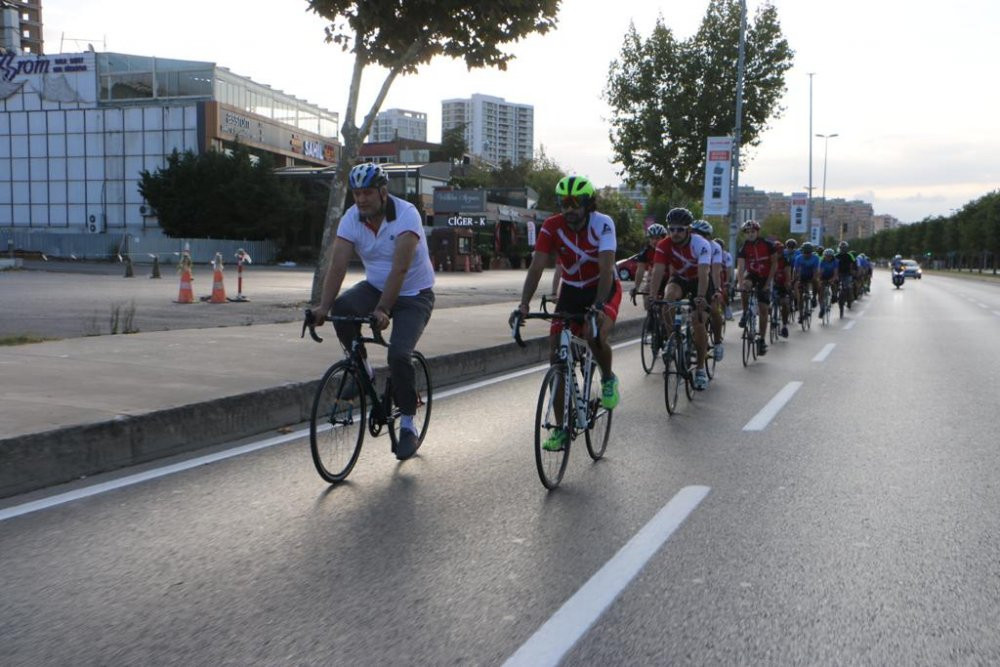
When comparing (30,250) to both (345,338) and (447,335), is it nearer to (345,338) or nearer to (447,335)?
(447,335)

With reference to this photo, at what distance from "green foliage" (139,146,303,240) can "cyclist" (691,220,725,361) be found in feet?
160

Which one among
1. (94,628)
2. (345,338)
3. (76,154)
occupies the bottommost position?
(94,628)

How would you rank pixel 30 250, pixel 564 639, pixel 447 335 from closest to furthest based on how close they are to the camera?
pixel 564 639
pixel 447 335
pixel 30 250

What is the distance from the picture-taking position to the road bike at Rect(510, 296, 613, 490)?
5.40 metres

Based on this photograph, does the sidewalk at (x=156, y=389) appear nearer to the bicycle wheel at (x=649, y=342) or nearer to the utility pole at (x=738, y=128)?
the bicycle wheel at (x=649, y=342)

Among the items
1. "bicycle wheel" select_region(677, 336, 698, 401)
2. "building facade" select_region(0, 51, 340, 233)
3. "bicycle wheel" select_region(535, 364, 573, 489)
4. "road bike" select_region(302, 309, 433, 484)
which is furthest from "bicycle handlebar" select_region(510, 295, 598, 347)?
"building facade" select_region(0, 51, 340, 233)

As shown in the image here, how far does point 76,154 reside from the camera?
63625mm

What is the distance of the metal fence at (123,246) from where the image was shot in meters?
55.0

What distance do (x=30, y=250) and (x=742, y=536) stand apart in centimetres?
6324

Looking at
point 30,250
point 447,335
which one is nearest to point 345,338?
point 447,335

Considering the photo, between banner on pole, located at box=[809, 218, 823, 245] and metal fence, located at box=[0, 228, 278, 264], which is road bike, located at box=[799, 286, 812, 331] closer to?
metal fence, located at box=[0, 228, 278, 264]

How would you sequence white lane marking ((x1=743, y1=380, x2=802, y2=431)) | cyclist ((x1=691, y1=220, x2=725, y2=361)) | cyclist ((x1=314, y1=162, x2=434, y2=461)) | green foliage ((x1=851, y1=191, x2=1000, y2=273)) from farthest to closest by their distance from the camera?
green foliage ((x1=851, y1=191, x2=1000, y2=273)) → cyclist ((x1=691, y1=220, x2=725, y2=361)) → white lane marking ((x1=743, y1=380, x2=802, y2=431)) → cyclist ((x1=314, y1=162, x2=434, y2=461))

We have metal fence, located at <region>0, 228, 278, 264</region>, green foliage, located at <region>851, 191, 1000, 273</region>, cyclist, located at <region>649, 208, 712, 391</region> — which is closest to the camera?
cyclist, located at <region>649, 208, 712, 391</region>

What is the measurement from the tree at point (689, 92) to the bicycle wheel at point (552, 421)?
42.4m
